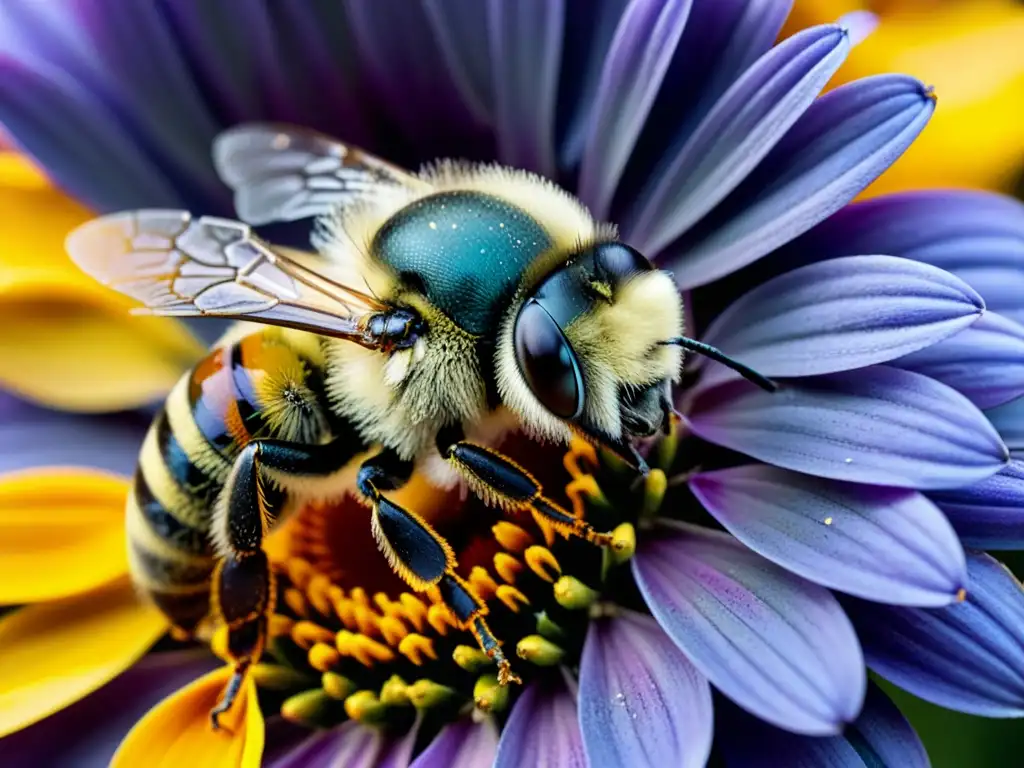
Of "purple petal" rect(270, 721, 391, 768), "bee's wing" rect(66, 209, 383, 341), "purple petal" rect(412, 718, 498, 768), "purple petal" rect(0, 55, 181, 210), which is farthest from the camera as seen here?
"purple petal" rect(0, 55, 181, 210)

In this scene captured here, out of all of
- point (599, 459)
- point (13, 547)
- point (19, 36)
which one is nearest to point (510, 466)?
point (599, 459)

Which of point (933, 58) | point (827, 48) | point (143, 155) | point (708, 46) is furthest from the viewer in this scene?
point (143, 155)

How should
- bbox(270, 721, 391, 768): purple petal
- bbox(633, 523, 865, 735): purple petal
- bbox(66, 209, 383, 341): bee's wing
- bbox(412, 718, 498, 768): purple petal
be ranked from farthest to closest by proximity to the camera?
bbox(270, 721, 391, 768): purple petal, bbox(412, 718, 498, 768): purple petal, bbox(66, 209, 383, 341): bee's wing, bbox(633, 523, 865, 735): purple petal

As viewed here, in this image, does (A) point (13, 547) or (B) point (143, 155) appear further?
(B) point (143, 155)

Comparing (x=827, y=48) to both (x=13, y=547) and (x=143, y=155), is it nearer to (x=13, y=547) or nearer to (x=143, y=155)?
(x=143, y=155)

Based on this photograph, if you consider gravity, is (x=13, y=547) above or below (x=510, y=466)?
below

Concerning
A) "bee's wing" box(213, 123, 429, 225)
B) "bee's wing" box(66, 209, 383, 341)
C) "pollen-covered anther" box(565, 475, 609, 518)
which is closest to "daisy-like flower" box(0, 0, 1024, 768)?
"pollen-covered anther" box(565, 475, 609, 518)

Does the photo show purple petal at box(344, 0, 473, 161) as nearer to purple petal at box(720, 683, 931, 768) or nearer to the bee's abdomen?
the bee's abdomen
